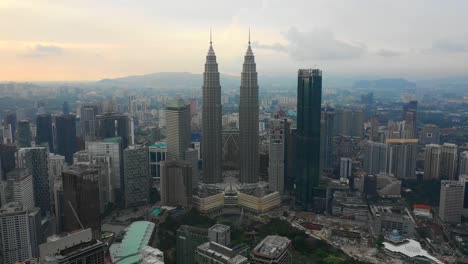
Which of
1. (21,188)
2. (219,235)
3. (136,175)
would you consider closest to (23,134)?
(136,175)

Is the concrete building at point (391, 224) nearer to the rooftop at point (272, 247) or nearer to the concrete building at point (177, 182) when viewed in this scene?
the rooftop at point (272, 247)

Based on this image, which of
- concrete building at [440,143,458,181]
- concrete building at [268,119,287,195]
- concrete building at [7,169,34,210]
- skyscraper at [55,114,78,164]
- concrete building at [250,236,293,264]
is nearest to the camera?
concrete building at [250,236,293,264]

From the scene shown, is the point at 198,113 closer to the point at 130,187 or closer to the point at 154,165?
the point at 154,165

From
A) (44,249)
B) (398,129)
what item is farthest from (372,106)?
(44,249)

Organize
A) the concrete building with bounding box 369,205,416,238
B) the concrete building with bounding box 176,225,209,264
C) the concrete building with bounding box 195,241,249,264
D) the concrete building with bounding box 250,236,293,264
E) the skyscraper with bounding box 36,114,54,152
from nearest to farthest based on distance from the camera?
the concrete building with bounding box 195,241,249,264
the concrete building with bounding box 250,236,293,264
the concrete building with bounding box 176,225,209,264
the concrete building with bounding box 369,205,416,238
the skyscraper with bounding box 36,114,54,152

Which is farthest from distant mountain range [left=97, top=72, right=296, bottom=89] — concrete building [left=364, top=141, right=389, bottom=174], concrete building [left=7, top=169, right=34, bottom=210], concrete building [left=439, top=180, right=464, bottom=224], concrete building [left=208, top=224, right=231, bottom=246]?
concrete building [left=208, top=224, right=231, bottom=246]

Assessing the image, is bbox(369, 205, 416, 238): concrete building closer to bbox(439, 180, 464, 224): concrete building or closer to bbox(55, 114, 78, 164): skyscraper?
bbox(439, 180, 464, 224): concrete building
